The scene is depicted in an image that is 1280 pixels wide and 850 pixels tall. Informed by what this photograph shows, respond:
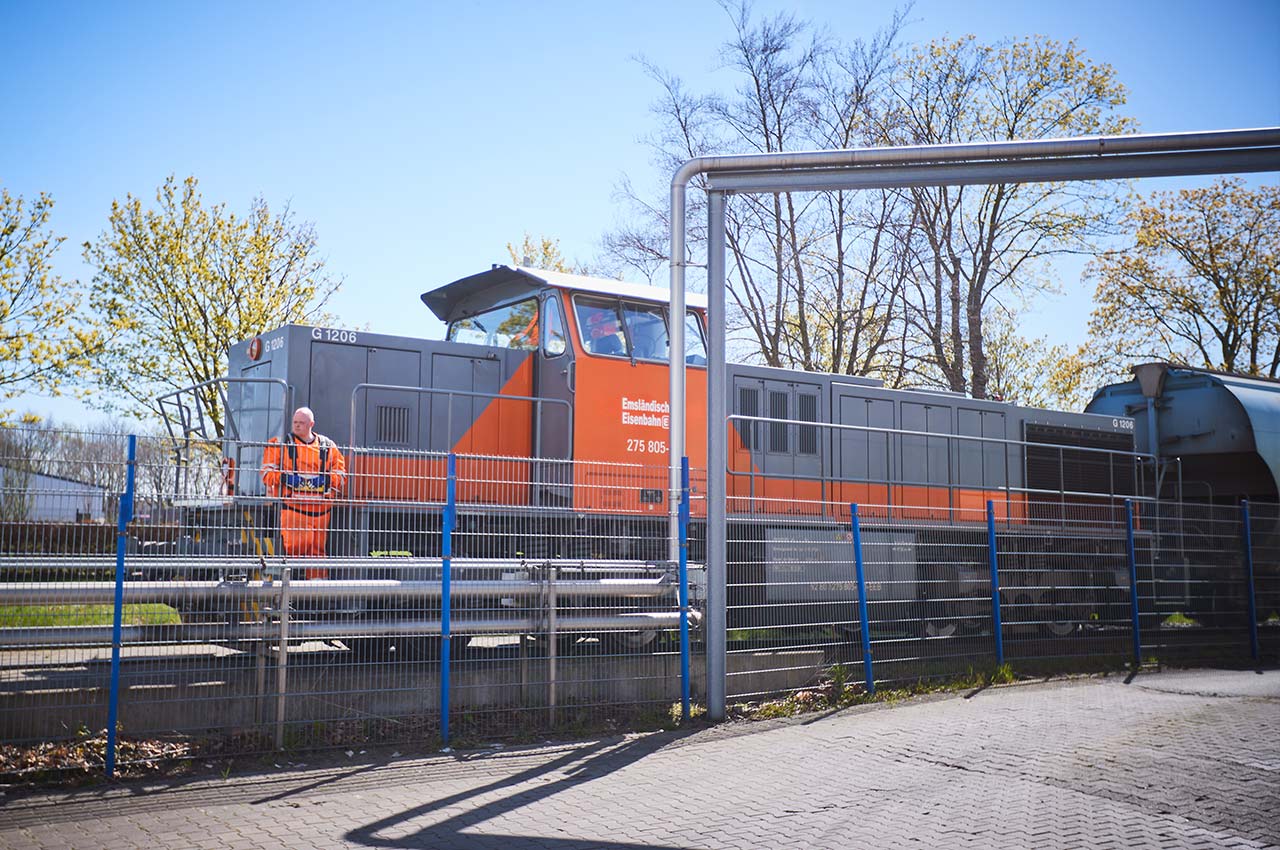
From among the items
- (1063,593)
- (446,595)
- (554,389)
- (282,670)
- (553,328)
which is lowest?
(282,670)

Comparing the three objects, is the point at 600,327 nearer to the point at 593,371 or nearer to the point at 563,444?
the point at 593,371

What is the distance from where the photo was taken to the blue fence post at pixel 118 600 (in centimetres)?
615

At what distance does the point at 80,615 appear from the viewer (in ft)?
20.7

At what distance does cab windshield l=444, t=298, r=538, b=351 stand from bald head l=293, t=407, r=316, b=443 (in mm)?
2871

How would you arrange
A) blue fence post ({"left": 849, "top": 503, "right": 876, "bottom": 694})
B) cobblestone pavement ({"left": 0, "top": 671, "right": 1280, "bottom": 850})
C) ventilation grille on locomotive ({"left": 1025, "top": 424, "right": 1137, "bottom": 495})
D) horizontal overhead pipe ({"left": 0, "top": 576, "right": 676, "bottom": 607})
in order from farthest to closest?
ventilation grille on locomotive ({"left": 1025, "top": 424, "right": 1137, "bottom": 495})
blue fence post ({"left": 849, "top": 503, "right": 876, "bottom": 694})
horizontal overhead pipe ({"left": 0, "top": 576, "right": 676, "bottom": 607})
cobblestone pavement ({"left": 0, "top": 671, "right": 1280, "bottom": 850})

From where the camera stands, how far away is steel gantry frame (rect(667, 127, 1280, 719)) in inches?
293

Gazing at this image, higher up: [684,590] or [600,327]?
[600,327]

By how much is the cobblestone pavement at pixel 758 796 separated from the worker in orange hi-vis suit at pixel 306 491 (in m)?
1.48

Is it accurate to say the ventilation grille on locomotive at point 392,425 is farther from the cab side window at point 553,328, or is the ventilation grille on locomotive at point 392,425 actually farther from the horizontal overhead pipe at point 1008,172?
the horizontal overhead pipe at point 1008,172

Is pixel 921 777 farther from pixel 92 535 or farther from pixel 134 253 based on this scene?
pixel 134 253

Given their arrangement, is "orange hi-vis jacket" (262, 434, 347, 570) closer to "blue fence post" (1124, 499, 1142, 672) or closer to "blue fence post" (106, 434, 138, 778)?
"blue fence post" (106, 434, 138, 778)

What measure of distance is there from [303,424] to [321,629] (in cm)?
184

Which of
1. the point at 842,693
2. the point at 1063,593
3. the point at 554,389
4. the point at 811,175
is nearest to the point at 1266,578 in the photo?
the point at 1063,593

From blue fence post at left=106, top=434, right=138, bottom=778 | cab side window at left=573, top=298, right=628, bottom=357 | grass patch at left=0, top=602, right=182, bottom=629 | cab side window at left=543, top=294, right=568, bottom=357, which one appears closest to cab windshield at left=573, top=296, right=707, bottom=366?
cab side window at left=573, top=298, right=628, bottom=357
